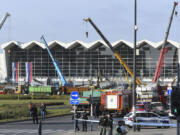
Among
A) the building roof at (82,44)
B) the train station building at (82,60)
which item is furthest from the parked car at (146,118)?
the train station building at (82,60)

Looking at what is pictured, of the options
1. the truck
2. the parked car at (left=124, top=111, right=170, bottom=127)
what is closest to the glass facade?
the truck

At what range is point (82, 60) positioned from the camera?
→ 12238cm

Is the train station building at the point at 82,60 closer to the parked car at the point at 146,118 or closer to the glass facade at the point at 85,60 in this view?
the glass facade at the point at 85,60

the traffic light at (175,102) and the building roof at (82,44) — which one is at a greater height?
the building roof at (82,44)

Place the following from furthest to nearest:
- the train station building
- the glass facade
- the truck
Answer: the glass facade, the train station building, the truck

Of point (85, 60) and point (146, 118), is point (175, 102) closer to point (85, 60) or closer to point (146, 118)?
point (146, 118)

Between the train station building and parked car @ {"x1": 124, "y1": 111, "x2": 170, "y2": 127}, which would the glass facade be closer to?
the train station building

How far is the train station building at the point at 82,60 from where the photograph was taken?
378ft

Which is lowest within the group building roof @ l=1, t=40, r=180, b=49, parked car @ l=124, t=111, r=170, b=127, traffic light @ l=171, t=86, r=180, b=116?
parked car @ l=124, t=111, r=170, b=127

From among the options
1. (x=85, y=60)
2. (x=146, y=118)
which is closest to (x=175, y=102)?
(x=146, y=118)

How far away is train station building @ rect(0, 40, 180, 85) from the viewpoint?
11512 centimetres

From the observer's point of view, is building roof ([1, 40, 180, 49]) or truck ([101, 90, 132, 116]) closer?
truck ([101, 90, 132, 116])

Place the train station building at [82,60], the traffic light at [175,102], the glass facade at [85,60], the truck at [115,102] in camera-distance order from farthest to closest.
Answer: the glass facade at [85,60]
the train station building at [82,60]
the truck at [115,102]
the traffic light at [175,102]

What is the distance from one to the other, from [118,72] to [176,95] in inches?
4260
